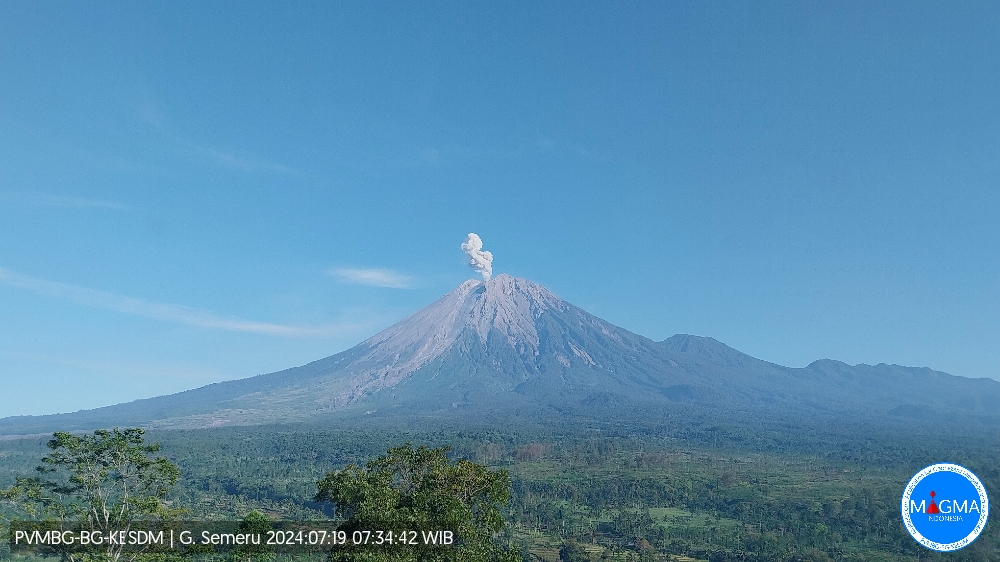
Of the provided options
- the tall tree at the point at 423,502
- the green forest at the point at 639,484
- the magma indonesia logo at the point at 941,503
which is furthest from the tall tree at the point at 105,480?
the magma indonesia logo at the point at 941,503

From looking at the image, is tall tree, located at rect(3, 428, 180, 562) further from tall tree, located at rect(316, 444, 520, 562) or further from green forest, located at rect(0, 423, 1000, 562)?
green forest, located at rect(0, 423, 1000, 562)

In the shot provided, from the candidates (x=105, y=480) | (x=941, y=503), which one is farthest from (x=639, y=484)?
(x=105, y=480)

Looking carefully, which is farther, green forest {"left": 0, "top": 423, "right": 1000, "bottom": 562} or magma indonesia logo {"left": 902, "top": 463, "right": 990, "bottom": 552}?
green forest {"left": 0, "top": 423, "right": 1000, "bottom": 562}

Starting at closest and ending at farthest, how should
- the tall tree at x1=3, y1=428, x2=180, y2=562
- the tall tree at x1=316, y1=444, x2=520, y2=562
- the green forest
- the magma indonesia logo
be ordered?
the tall tree at x1=316, y1=444, x2=520, y2=562 < the tall tree at x1=3, y1=428, x2=180, y2=562 < the magma indonesia logo < the green forest

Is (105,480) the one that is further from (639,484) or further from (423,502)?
(639,484)

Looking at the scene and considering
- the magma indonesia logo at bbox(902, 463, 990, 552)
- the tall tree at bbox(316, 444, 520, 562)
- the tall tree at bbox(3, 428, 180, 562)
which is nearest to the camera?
the tall tree at bbox(316, 444, 520, 562)

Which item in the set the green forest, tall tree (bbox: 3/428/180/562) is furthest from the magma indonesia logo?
tall tree (bbox: 3/428/180/562)

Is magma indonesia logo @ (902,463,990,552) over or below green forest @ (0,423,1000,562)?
over
